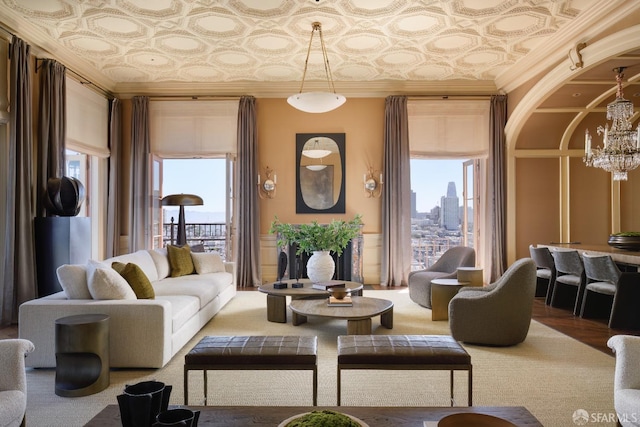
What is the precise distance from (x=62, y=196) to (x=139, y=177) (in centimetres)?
222

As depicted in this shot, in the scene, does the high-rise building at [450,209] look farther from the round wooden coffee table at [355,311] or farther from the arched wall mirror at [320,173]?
the round wooden coffee table at [355,311]

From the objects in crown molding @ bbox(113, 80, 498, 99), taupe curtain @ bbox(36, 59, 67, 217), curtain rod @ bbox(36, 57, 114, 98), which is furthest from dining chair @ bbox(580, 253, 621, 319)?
curtain rod @ bbox(36, 57, 114, 98)

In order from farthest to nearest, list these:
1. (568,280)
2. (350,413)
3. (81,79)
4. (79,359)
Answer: (81,79) → (568,280) → (79,359) → (350,413)

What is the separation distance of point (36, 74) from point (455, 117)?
237 inches

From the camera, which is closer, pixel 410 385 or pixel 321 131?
pixel 410 385

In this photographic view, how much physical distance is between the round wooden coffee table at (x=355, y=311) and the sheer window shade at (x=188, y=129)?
154 inches

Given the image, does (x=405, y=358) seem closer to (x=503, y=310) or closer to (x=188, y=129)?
(x=503, y=310)

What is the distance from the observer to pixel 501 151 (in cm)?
729

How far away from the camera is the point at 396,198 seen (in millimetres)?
7320

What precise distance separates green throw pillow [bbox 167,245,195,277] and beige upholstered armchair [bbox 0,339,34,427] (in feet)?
11.4

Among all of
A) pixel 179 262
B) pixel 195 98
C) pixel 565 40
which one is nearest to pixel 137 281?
pixel 179 262

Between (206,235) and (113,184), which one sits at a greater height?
(113,184)

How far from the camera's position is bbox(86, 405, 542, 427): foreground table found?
1.66 meters

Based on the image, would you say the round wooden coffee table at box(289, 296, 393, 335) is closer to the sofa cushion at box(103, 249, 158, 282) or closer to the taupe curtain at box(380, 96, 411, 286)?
the sofa cushion at box(103, 249, 158, 282)
